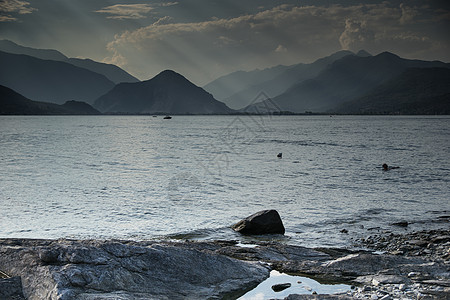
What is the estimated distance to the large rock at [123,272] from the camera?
8.52m

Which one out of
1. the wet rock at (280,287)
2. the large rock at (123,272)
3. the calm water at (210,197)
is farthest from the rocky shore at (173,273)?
the calm water at (210,197)

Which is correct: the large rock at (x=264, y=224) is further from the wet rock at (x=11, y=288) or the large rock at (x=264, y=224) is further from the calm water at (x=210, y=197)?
the wet rock at (x=11, y=288)

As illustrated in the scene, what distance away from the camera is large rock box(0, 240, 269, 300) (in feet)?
27.9

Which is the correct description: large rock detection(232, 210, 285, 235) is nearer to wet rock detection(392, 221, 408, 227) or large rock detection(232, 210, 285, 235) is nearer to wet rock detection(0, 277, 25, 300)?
wet rock detection(392, 221, 408, 227)

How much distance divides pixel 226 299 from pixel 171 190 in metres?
20.4

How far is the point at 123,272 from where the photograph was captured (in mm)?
9352

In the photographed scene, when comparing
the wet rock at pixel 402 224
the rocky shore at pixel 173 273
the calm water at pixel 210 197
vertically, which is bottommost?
the calm water at pixel 210 197

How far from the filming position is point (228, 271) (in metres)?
10.9

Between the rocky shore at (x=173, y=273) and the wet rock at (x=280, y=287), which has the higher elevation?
the rocky shore at (x=173, y=273)

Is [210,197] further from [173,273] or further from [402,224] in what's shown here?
[173,273]

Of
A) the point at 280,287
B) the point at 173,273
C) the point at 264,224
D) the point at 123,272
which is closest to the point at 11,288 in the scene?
the point at 123,272

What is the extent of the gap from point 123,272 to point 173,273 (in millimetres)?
1372

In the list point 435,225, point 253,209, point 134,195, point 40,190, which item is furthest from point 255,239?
point 40,190

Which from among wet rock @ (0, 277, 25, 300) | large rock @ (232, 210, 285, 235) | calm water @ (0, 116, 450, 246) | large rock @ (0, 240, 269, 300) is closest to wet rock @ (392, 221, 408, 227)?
calm water @ (0, 116, 450, 246)
